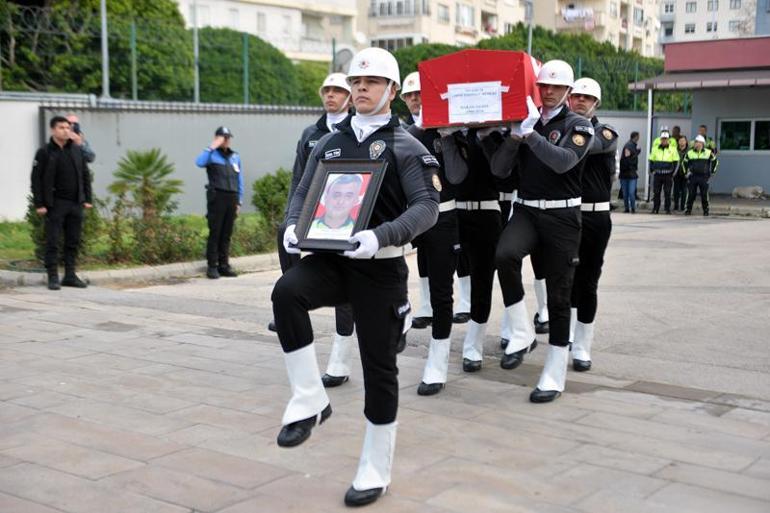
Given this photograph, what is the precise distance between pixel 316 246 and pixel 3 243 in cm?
1113

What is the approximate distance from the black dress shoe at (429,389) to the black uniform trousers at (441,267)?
335 millimetres

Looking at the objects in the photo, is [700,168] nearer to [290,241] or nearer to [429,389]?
[429,389]

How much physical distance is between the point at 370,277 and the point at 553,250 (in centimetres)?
218

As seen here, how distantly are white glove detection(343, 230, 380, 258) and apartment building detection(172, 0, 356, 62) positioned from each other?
1952 inches

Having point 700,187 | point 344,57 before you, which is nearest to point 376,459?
point 344,57

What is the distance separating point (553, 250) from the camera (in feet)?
21.3

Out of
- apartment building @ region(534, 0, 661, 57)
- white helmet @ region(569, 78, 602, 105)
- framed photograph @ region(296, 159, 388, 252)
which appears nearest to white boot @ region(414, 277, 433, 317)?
white helmet @ region(569, 78, 602, 105)

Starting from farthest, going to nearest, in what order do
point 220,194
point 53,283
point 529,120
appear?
point 220,194
point 53,283
point 529,120

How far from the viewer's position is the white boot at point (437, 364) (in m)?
6.58

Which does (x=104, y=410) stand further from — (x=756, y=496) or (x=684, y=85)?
(x=684, y=85)

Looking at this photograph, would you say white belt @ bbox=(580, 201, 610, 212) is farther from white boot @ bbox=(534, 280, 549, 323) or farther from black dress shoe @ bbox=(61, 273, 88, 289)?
black dress shoe @ bbox=(61, 273, 88, 289)

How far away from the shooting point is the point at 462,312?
923 centimetres

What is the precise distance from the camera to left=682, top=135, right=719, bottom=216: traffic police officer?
22.9m

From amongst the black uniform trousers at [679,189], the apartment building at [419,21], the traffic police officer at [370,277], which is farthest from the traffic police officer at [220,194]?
the apartment building at [419,21]
